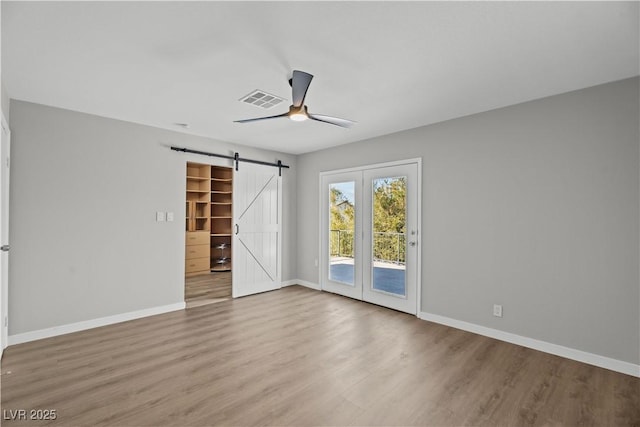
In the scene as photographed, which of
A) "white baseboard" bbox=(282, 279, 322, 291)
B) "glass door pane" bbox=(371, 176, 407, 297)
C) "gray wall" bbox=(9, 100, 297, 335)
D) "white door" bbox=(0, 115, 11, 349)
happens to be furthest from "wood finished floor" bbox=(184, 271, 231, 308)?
"glass door pane" bbox=(371, 176, 407, 297)

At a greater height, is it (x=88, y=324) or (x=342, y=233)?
(x=342, y=233)

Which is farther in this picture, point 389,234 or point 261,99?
point 389,234

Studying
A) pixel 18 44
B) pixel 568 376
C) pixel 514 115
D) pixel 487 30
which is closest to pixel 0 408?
pixel 18 44

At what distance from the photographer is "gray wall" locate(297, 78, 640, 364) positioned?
8.93ft

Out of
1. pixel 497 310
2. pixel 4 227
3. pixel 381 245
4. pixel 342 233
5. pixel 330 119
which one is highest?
pixel 330 119

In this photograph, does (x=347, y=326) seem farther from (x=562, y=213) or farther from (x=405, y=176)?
(x=562, y=213)

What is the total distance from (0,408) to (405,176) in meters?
4.46

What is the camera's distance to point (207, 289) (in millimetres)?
5652

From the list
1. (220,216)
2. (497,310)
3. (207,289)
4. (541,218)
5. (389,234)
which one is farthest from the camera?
(220,216)

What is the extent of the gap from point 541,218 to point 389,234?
1.87 m

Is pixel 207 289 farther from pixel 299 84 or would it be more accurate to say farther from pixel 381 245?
pixel 299 84

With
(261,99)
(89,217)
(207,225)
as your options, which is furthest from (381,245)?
(207,225)

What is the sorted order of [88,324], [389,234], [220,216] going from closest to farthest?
[88,324] → [389,234] → [220,216]

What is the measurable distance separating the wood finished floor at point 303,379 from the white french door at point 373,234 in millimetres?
805
